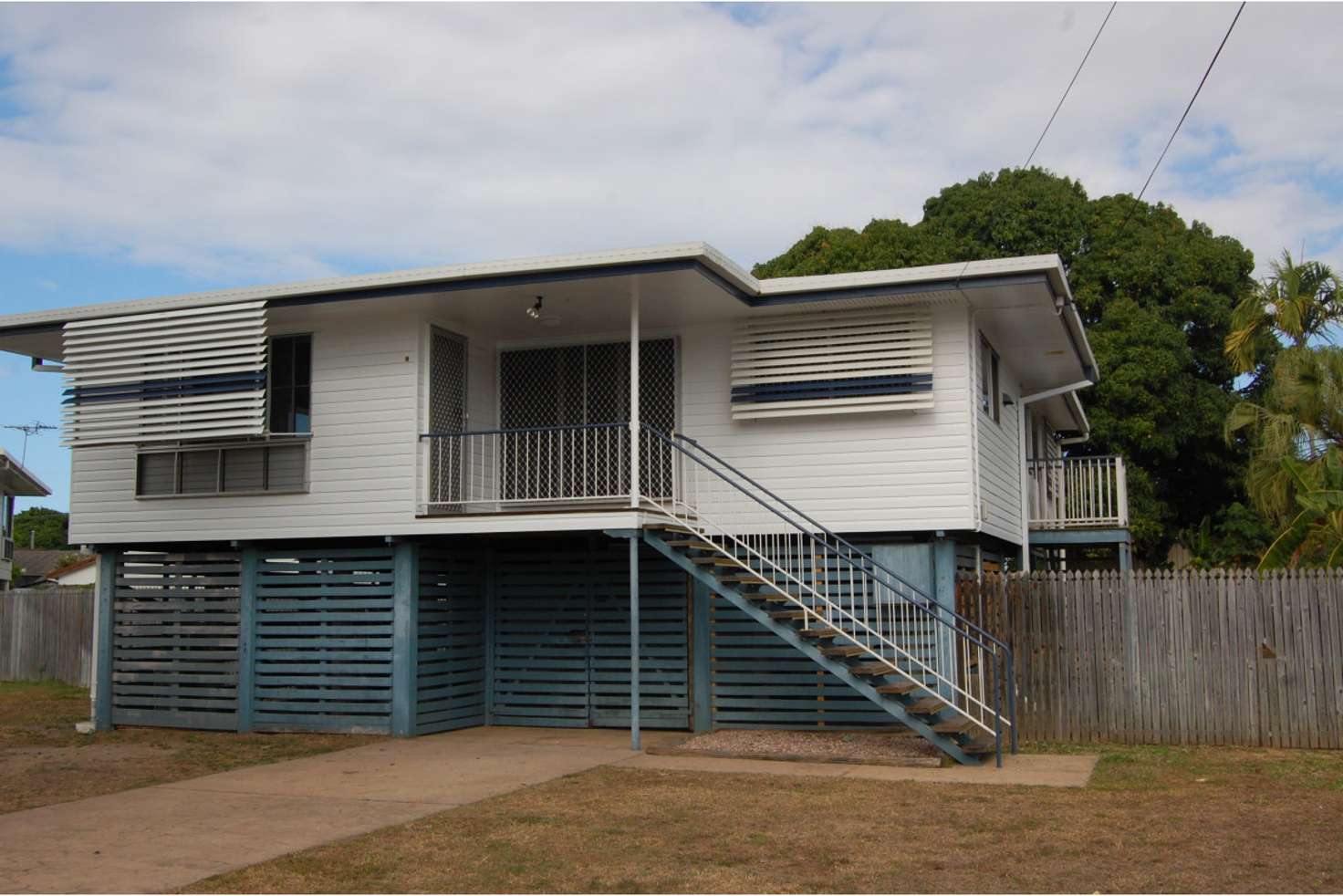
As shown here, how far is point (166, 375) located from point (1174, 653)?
10.9m

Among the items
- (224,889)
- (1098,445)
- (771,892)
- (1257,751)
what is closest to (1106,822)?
(771,892)

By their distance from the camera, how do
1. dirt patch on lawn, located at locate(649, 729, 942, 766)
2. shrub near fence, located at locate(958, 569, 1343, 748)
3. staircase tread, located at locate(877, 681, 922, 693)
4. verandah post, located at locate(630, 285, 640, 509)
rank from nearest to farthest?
staircase tread, located at locate(877, 681, 922, 693), dirt patch on lawn, located at locate(649, 729, 942, 766), shrub near fence, located at locate(958, 569, 1343, 748), verandah post, located at locate(630, 285, 640, 509)

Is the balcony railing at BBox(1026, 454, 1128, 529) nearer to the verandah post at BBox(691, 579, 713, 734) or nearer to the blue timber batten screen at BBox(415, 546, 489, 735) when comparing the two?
the verandah post at BBox(691, 579, 713, 734)

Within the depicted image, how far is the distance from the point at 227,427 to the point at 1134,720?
9812mm

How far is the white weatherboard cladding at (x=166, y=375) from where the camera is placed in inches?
559

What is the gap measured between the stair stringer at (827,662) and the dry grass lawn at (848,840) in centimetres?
116

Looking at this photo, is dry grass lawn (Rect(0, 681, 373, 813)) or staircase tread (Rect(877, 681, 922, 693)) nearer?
dry grass lawn (Rect(0, 681, 373, 813))

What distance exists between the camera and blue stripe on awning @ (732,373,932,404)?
1360 centimetres

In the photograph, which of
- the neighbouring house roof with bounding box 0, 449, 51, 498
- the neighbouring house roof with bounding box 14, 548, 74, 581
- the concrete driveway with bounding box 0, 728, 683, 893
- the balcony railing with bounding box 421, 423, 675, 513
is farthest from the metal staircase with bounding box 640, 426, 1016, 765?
the neighbouring house roof with bounding box 14, 548, 74, 581

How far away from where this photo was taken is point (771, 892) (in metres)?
6.99

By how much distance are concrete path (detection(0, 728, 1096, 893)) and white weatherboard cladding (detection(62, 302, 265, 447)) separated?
393 cm

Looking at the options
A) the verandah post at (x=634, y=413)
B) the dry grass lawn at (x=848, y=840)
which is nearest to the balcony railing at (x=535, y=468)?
the verandah post at (x=634, y=413)

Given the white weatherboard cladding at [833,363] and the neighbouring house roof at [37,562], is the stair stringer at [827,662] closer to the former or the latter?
the white weatherboard cladding at [833,363]

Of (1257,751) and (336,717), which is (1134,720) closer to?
(1257,751)
